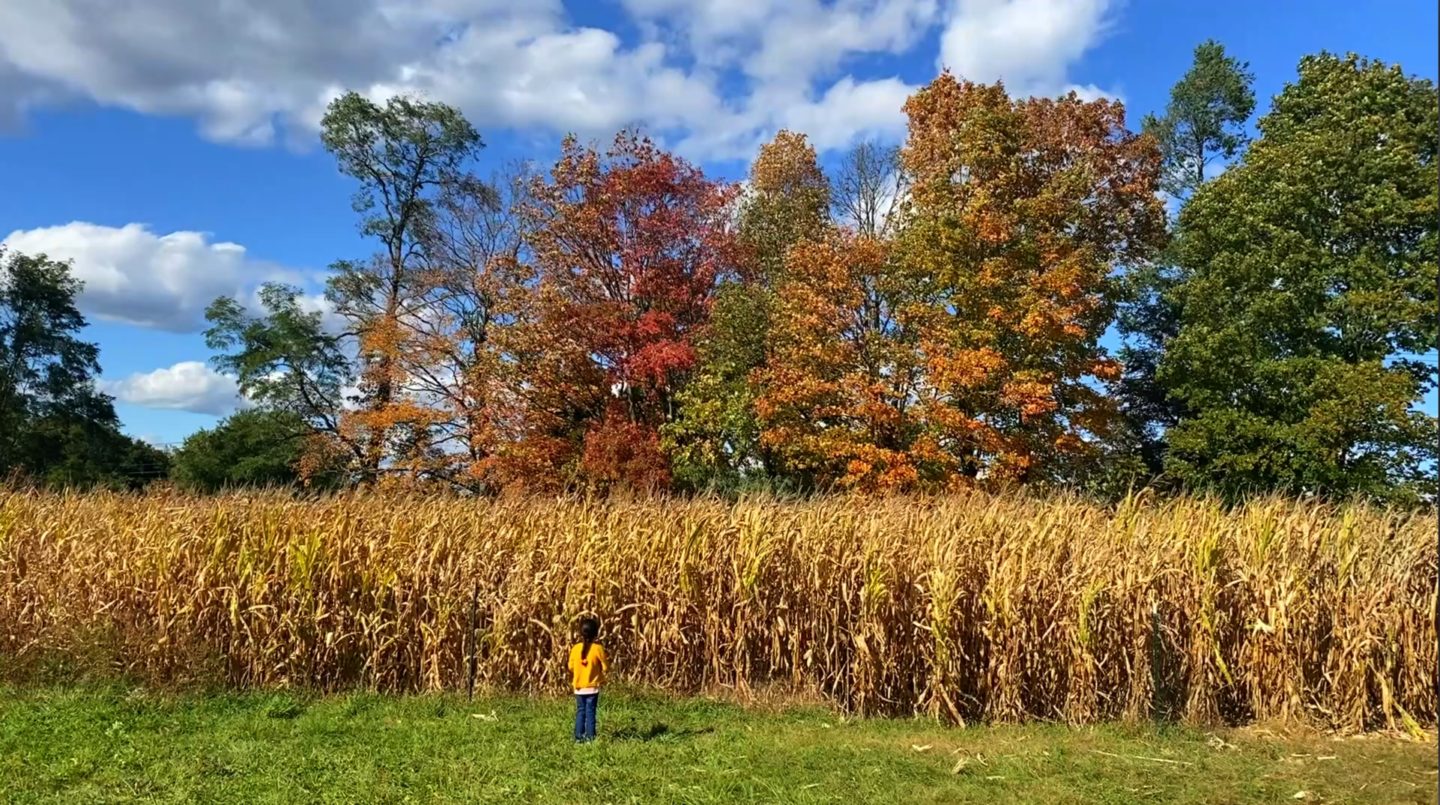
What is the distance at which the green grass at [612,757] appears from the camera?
592cm

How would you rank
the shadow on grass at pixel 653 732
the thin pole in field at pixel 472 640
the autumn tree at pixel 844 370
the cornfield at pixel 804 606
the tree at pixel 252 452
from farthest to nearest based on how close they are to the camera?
the tree at pixel 252 452 < the autumn tree at pixel 844 370 < the thin pole in field at pixel 472 640 < the cornfield at pixel 804 606 < the shadow on grass at pixel 653 732

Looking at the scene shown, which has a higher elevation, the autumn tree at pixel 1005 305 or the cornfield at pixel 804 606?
the autumn tree at pixel 1005 305

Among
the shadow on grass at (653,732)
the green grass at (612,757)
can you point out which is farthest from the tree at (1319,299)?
the shadow on grass at (653,732)

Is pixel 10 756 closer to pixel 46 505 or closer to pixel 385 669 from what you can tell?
pixel 385 669

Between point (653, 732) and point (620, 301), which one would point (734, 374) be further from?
point (653, 732)

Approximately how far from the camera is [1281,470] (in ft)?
68.2

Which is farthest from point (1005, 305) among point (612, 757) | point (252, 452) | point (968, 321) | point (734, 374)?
point (252, 452)

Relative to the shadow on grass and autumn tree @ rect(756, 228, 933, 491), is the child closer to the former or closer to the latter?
the shadow on grass

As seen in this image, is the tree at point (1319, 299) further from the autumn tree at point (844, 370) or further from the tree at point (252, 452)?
the tree at point (252, 452)

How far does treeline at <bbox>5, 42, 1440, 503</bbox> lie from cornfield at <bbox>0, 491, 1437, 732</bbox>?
9.01 m

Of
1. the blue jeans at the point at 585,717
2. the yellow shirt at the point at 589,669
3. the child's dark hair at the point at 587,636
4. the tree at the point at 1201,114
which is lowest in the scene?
the blue jeans at the point at 585,717

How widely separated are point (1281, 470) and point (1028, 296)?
7650 millimetres

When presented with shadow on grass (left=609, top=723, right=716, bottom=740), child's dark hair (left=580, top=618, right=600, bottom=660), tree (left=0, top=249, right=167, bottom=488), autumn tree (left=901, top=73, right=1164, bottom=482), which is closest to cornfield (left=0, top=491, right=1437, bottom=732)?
shadow on grass (left=609, top=723, right=716, bottom=740)

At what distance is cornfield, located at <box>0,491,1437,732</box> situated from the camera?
809 centimetres
